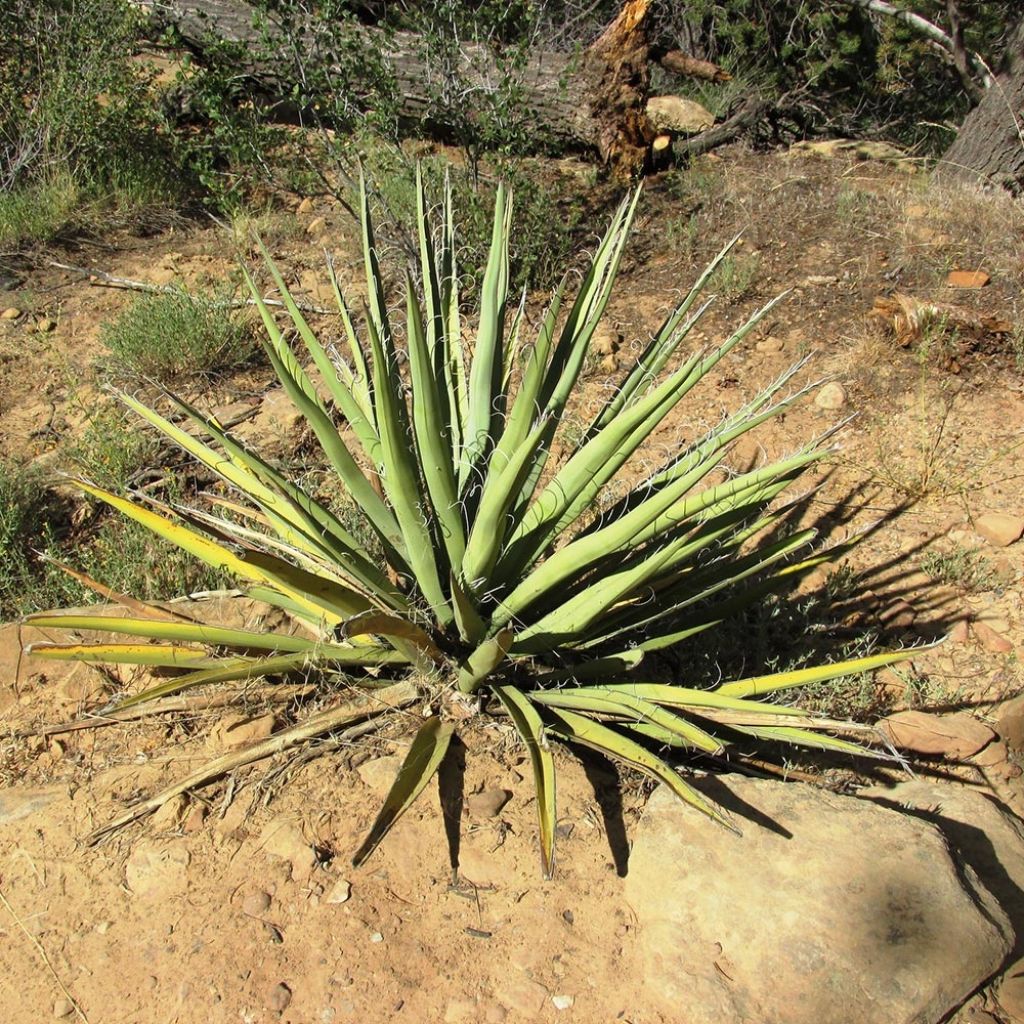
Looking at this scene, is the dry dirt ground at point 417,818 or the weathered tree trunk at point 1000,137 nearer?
the dry dirt ground at point 417,818

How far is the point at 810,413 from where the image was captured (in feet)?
14.7

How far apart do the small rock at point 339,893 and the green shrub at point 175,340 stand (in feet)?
9.83

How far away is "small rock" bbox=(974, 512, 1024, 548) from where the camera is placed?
3.78 m

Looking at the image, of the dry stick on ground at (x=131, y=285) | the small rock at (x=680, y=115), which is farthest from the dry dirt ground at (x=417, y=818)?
the small rock at (x=680, y=115)

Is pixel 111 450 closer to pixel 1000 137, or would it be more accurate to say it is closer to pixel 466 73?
pixel 466 73

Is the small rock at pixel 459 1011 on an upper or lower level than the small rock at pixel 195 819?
upper

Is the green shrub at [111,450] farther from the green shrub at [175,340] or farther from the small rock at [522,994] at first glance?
the small rock at [522,994]

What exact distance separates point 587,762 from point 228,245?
441 centimetres

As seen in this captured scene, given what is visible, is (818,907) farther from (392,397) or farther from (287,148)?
(287,148)

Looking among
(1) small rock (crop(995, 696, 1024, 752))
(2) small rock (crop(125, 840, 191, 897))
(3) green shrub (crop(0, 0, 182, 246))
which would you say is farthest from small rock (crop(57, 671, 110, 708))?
(3) green shrub (crop(0, 0, 182, 246))

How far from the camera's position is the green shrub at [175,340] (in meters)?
4.62

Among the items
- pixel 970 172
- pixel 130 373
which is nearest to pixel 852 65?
pixel 970 172

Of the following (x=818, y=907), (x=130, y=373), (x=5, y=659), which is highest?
(x=818, y=907)

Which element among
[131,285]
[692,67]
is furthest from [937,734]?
[692,67]
